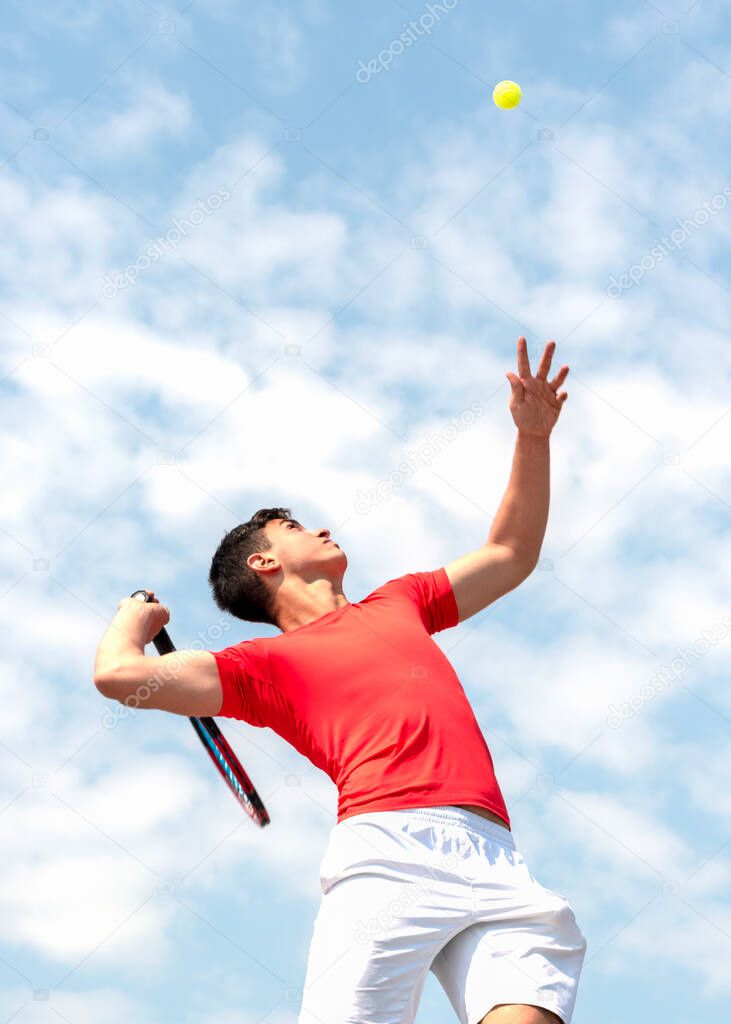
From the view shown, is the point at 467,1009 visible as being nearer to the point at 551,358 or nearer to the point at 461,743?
the point at 461,743

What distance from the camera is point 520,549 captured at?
5566mm

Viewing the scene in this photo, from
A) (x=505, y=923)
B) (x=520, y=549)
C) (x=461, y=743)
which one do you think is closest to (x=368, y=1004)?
(x=505, y=923)

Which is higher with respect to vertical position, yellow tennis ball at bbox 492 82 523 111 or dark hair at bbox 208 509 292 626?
yellow tennis ball at bbox 492 82 523 111

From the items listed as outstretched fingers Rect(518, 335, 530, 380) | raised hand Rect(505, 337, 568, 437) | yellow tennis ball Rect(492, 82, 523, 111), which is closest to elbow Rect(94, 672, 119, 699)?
raised hand Rect(505, 337, 568, 437)

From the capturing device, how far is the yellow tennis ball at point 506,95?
25.8ft

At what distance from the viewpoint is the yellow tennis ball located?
7859 millimetres

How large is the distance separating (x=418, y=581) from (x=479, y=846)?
151 centimetres

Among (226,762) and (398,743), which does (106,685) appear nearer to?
(398,743)

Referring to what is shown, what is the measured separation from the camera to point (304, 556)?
568 cm

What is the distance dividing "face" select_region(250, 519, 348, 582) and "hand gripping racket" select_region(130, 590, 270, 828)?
0.61 meters

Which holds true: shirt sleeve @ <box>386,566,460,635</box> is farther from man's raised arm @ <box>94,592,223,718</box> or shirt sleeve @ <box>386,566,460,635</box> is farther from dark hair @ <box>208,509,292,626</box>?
man's raised arm @ <box>94,592,223,718</box>

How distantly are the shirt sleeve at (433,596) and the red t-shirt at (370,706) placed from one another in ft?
0.51

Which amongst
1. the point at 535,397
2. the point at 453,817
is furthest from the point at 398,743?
the point at 535,397

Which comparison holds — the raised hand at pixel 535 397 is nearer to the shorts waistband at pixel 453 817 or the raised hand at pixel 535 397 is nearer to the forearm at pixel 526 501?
the forearm at pixel 526 501
